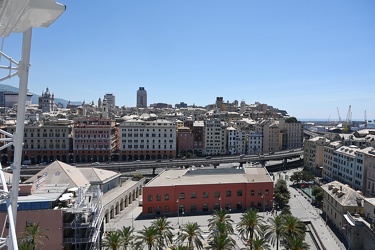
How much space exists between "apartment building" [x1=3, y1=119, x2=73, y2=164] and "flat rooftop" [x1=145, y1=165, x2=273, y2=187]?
38091 mm

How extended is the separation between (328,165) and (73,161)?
55.6 meters

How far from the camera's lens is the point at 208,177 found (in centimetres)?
4625

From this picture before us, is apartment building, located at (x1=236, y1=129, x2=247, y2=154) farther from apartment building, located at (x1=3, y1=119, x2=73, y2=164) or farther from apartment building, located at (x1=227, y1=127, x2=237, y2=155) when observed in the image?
apartment building, located at (x1=3, y1=119, x2=73, y2=164)

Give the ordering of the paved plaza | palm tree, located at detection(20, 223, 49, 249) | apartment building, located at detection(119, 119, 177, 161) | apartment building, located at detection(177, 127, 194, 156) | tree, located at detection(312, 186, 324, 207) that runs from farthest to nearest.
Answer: apartment building, located at detection(177, 127, 194, 156), apartment building, located at detection(119, 119, 177, 161), tree, located at detection(312, 186, 324, 207), the paved plaza, palm tree, located at detection(20, 223, 49, 249)

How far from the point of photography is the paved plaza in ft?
105

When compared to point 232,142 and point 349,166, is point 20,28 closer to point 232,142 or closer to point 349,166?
point 349,166

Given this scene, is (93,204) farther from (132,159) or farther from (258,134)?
(258,134)

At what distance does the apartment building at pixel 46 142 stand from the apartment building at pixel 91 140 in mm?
2285

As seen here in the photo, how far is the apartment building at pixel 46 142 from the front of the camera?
7606 cm

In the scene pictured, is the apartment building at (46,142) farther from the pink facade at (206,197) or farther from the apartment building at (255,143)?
the apartment building at (255,143)

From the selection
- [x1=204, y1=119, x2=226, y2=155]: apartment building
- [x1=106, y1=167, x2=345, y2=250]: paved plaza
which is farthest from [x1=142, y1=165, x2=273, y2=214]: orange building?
[x1=204, y1=119, x2=226, y2=155]: apartment building

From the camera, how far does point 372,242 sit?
27578 millimetres

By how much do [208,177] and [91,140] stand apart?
1619 inches

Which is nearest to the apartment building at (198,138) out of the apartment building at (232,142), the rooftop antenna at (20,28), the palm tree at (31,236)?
the apartment building at (232,142)
